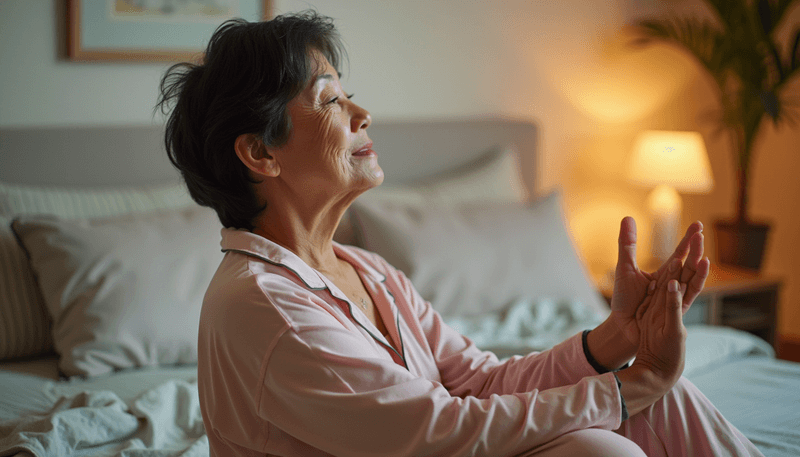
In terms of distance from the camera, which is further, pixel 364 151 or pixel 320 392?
pixel 364 151

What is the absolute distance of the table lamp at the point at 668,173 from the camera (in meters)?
3.11

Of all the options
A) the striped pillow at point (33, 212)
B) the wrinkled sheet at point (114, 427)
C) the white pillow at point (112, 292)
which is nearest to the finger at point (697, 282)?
the wrinkled sheet at point (114, 427)

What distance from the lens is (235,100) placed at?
121 centimetres

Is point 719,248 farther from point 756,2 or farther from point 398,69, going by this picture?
point 398,69

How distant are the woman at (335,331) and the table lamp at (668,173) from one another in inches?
77.1

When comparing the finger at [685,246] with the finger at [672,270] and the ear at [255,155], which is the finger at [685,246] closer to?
the finger at [672,270]

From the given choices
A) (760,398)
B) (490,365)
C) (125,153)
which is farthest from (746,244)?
(125,153)

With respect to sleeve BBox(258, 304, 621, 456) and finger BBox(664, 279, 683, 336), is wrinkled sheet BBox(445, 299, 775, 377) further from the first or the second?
sleeve BBox(258, 304, 621, 456)

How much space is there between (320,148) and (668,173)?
2266mm

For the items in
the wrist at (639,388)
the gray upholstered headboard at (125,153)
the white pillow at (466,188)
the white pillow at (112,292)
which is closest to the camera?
the wrist at (639,388)

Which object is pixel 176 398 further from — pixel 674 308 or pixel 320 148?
pixel 674 308

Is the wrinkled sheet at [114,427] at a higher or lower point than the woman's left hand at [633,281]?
lower

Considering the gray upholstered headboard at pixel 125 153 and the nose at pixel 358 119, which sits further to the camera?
the gray upholstered headboard at pixel 125 153

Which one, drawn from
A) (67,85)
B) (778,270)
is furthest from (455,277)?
(778,270)
